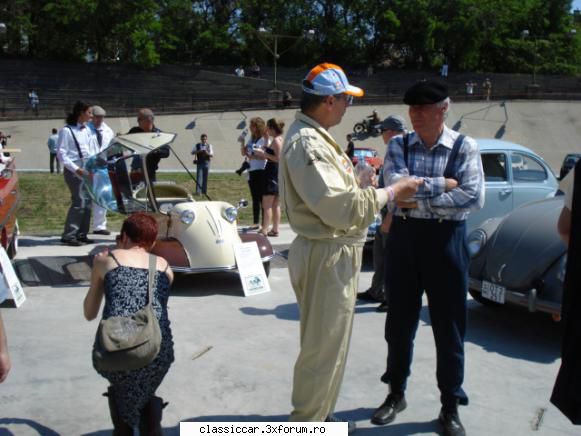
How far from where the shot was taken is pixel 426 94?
3.88 metres

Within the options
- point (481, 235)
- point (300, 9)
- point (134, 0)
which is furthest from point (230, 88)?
point (481, 235)

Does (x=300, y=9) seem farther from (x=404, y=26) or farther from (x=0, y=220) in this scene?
(x=0, y=220)

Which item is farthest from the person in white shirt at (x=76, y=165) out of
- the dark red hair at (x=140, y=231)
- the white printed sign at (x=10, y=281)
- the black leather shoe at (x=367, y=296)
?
the dark red hair at (x=140, y=231)

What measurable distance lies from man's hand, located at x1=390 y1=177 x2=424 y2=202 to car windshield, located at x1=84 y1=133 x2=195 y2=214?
14.4ft

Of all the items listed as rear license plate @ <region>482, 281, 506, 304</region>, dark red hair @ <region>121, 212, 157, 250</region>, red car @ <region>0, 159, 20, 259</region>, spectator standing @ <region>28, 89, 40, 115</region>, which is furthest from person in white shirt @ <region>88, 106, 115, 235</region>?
spectator standing @ <region>28, 89, 40, 115</region>

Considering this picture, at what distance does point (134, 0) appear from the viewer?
2324 inches

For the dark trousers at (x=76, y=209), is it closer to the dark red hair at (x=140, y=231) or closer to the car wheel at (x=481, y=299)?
the car wheel at (x=481, y=299)

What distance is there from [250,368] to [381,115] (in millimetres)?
41596

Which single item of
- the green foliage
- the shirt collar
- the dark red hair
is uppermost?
the green foliage

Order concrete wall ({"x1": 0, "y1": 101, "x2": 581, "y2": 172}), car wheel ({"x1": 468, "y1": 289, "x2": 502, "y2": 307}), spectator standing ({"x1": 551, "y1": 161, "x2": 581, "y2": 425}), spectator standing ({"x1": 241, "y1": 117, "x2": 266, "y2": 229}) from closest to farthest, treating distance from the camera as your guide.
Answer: spectator standing ({"x1": 551, "y1": 161, "x2": 581, "y2": 425}), car wheel ({"x1": 468, "y1": 289, "x2": 502, "y2": 307}), spectator standing ({"x1": 241, "y1": 117, "x2": 266, "y2": 229}), concrete wall ({"x1": 0, "y1": 101, "x2": 581, "y2": 172})

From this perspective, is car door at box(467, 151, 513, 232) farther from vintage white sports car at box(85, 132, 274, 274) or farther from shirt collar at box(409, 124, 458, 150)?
shirt collar at box(409, 124, 458, 150)

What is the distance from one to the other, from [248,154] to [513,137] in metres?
39.8

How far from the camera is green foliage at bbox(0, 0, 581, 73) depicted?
222 feet

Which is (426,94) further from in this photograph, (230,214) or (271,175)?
(271,175)
